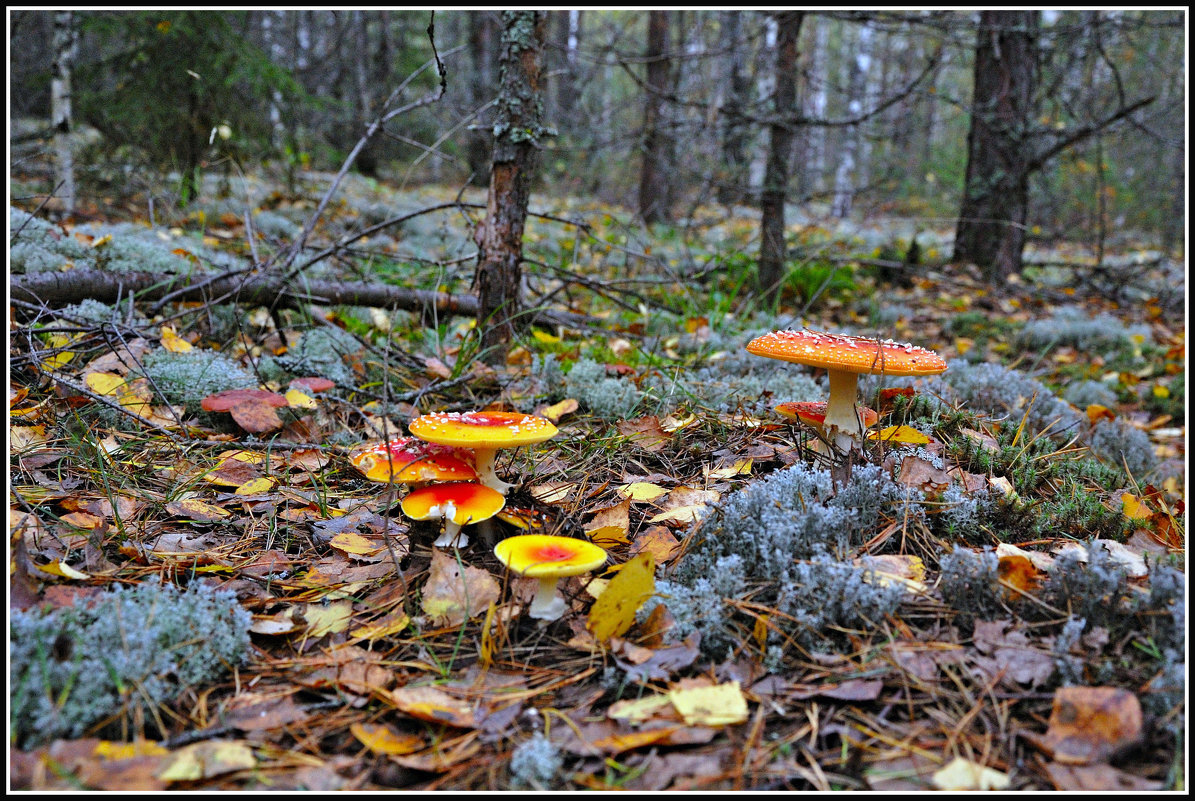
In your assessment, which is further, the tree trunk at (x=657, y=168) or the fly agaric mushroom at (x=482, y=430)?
the tree trunk at (x=657, y=168)

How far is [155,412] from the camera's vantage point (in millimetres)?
2938

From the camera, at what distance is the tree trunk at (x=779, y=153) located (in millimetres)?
5684

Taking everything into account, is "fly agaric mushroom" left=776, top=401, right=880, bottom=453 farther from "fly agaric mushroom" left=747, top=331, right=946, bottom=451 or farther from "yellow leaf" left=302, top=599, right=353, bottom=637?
"yellow leaf" left=302, top=599, right=353, bottom=637

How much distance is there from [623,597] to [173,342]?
9.15 ft

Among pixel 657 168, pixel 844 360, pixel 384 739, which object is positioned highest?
pixel 657 168

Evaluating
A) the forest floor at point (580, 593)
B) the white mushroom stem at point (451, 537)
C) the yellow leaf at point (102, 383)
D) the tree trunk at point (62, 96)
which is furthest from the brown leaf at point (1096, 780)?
the tree trunk at point (62, 96)

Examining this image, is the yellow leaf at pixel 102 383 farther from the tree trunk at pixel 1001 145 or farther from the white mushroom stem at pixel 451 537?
the tree trunk at pixel 1001 145

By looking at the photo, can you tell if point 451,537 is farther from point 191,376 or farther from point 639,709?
point 191,376

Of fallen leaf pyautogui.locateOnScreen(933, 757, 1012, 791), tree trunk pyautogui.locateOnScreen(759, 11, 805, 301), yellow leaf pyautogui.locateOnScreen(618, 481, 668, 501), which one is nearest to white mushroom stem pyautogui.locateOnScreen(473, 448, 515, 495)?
yellow leaf pyautogui.locateOnScreen(618, 481, 668, 501)

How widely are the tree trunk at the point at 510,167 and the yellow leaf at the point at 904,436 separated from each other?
1844 mm

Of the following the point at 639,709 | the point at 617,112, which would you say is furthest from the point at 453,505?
the point at 617,112

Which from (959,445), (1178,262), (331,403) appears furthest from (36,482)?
(1178,262)

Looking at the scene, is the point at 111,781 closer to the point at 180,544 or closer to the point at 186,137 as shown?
the point at 180,544

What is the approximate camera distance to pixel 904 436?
249 cm
